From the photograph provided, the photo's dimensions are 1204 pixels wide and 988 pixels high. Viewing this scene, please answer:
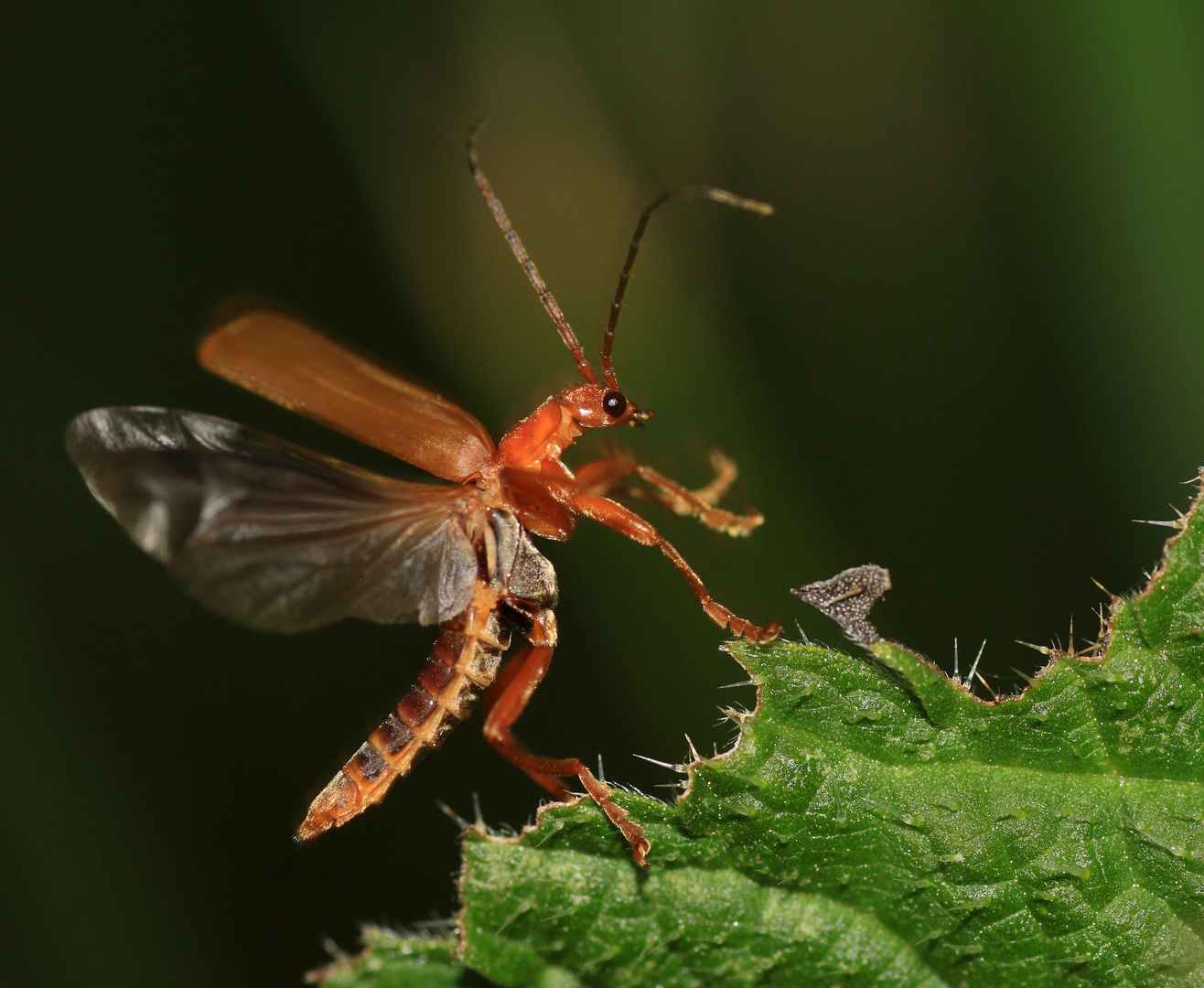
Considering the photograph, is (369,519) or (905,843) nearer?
(905,843)

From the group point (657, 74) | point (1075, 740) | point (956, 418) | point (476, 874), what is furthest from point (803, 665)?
point (657, 74)

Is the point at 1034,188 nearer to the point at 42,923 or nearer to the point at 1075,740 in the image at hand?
the point at 1075,740

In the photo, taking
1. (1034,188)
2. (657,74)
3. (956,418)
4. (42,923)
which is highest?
(657,74)

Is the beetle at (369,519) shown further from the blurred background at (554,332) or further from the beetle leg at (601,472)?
the blurred background at (554,332)

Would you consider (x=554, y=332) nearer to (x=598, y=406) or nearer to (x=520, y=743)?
(x=598, y=406)

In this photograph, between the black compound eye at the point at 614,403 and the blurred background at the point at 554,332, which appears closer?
the black compound eye at the point at 614,403

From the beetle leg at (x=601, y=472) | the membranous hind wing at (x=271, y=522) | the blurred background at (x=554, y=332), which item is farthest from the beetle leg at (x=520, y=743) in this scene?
the blurred background at (x=554, y=332)

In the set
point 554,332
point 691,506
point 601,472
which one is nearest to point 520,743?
point 601,472
